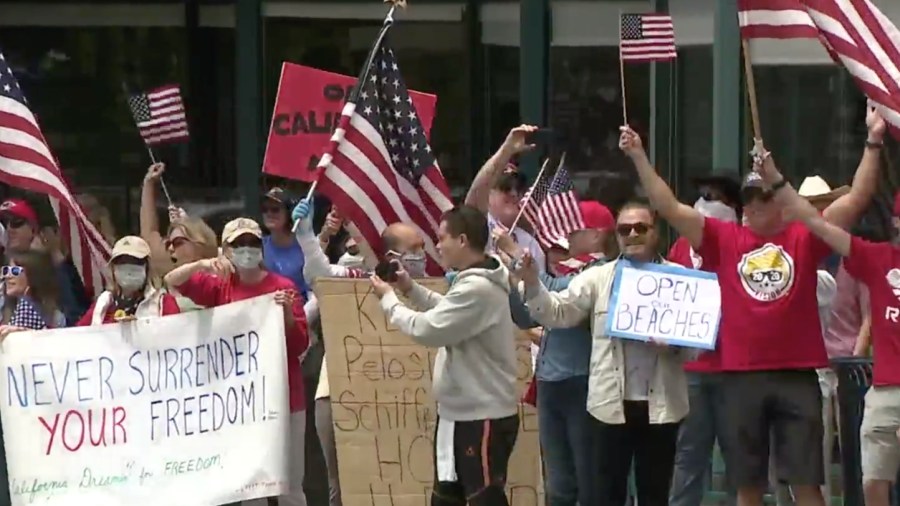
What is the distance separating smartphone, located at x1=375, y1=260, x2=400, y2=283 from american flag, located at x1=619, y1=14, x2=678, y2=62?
2.66 metres

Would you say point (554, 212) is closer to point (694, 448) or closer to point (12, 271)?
point (694, 448)

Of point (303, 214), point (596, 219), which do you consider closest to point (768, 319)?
point (596, 219)

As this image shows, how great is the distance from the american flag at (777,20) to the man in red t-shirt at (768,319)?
1.63 ft

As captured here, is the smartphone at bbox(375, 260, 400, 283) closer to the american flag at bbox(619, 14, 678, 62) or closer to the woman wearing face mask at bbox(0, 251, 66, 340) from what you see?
the woman wearing face mask at bbox(0, 251, 66, 340)

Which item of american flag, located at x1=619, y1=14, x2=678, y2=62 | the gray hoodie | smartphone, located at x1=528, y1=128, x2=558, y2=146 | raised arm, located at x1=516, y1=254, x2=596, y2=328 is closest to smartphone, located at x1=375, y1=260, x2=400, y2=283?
the gray hoodie

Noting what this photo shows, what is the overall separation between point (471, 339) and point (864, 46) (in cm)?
212

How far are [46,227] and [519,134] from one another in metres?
4.28

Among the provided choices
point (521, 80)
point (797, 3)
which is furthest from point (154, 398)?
point (521, 80)

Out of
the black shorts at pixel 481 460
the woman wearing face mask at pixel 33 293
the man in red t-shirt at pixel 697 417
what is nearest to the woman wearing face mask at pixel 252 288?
the woman wearing face mask at pixel 33 293

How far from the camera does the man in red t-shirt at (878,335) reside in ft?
28.3

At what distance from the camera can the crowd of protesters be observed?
28.6ft

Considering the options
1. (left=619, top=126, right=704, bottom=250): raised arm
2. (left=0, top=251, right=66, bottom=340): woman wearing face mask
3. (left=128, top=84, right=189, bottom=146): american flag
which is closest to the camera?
(left=619, top=126, right=704, bottom=250): raised arm

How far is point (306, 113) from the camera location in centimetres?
1076

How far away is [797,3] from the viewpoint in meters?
8.73
